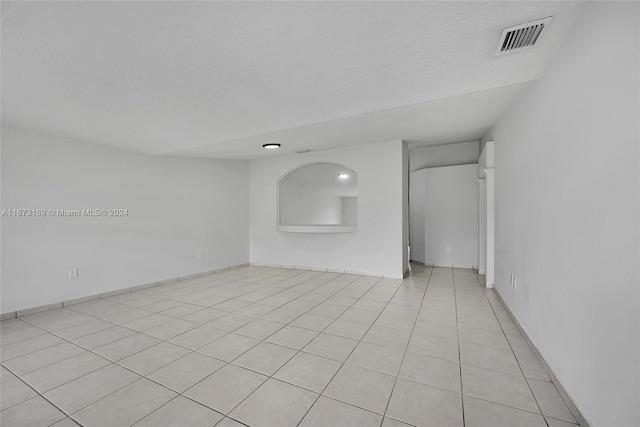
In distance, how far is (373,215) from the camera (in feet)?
15.8

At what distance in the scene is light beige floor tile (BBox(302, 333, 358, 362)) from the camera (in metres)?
2.23

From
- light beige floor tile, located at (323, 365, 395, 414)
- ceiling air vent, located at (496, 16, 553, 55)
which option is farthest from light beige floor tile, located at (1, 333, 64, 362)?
ceiling air vent, located at (496, 16, 553, 55)

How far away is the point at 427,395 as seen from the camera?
5.65ft

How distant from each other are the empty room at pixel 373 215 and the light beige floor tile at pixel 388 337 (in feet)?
0.07

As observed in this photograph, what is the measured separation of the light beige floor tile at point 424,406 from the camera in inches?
59.6

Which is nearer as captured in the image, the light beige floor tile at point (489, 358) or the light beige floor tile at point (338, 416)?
the light beige floor tile at point (338, 416)

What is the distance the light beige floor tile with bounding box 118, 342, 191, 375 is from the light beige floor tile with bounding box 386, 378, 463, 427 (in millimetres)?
1719

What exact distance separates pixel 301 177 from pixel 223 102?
3.67 metres

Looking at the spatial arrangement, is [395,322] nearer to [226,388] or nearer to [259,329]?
[259,329]

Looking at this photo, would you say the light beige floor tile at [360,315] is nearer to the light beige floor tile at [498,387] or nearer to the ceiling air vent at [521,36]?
the light beige floor tile at [498,387]

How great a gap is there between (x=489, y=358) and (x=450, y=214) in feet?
12.5

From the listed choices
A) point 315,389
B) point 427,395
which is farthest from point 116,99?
point 427,395

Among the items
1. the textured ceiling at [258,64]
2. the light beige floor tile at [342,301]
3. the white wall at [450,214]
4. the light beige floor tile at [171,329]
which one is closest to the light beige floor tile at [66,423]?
the light beige floor tile at [171,329]

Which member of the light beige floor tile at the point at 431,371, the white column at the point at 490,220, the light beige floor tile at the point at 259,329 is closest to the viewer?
the light beige floor tile at the point at 431,371
